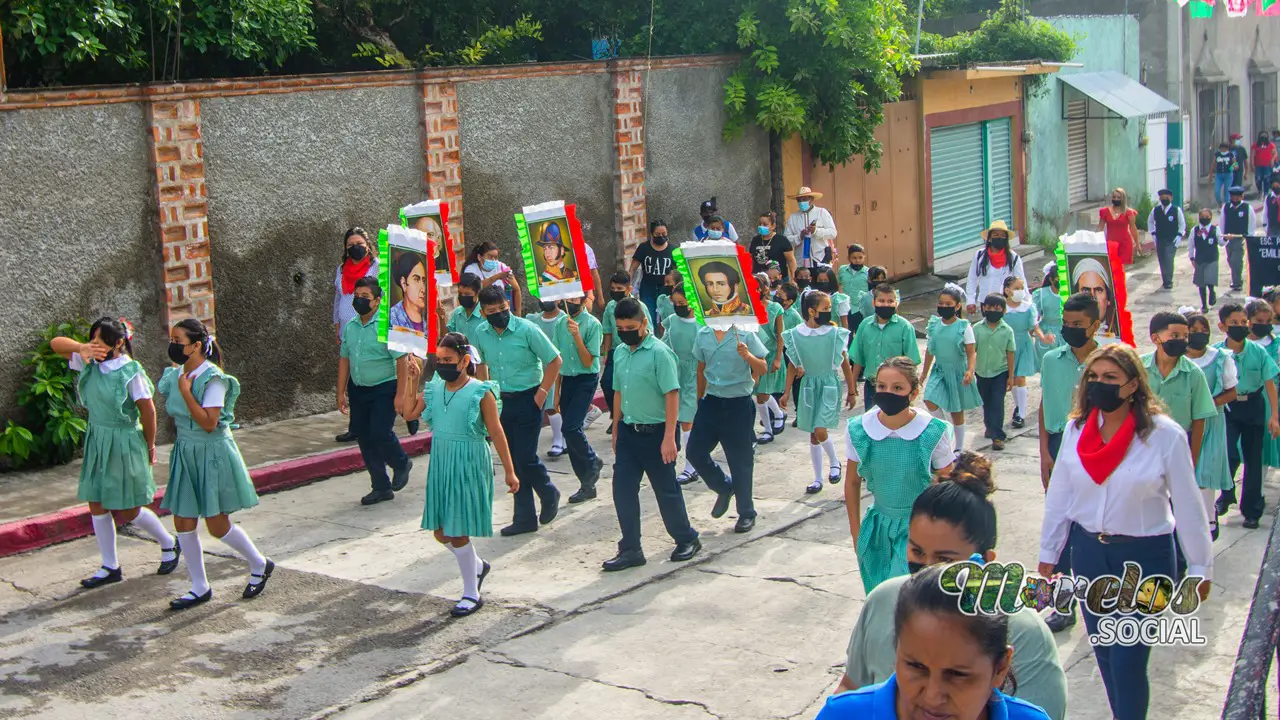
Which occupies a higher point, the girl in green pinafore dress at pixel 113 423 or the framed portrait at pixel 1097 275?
the framed portrait at pixel 1097 275

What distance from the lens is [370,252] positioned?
13.4m

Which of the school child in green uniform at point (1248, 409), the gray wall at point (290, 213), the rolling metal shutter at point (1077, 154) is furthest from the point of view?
the rolling metal shutter at point (1077, 154)

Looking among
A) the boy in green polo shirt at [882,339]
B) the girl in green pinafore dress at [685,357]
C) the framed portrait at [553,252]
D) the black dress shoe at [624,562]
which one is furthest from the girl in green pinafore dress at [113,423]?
the boy in green polo shirt at [882,339]

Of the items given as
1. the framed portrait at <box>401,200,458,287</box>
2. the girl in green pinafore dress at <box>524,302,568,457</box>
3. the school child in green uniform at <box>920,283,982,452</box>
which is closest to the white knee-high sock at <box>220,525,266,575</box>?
the girl in green pinafore dress at <box>524,302,568,457</box>

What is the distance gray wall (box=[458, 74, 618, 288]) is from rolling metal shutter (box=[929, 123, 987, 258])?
749cm

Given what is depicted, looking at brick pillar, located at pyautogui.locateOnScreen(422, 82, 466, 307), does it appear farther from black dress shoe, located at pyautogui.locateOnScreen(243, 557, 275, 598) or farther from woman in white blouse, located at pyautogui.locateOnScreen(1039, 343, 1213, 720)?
woman in white blouse, located at pyautogui.locateOnScreen(1039, 343, 1213, 720)

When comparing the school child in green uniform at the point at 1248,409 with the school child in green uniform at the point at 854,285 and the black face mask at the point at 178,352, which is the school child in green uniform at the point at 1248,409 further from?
the black face mask at the point at 178,352

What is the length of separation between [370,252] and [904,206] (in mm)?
10623

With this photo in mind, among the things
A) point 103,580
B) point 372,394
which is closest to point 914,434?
point 103,580

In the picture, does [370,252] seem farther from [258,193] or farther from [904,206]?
[904,206]

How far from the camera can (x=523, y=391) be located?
395 inches

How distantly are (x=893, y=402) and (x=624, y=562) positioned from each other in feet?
9.47

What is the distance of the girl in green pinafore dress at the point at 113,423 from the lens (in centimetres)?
871

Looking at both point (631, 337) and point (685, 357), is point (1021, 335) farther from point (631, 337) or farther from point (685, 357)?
point (631, 337)
